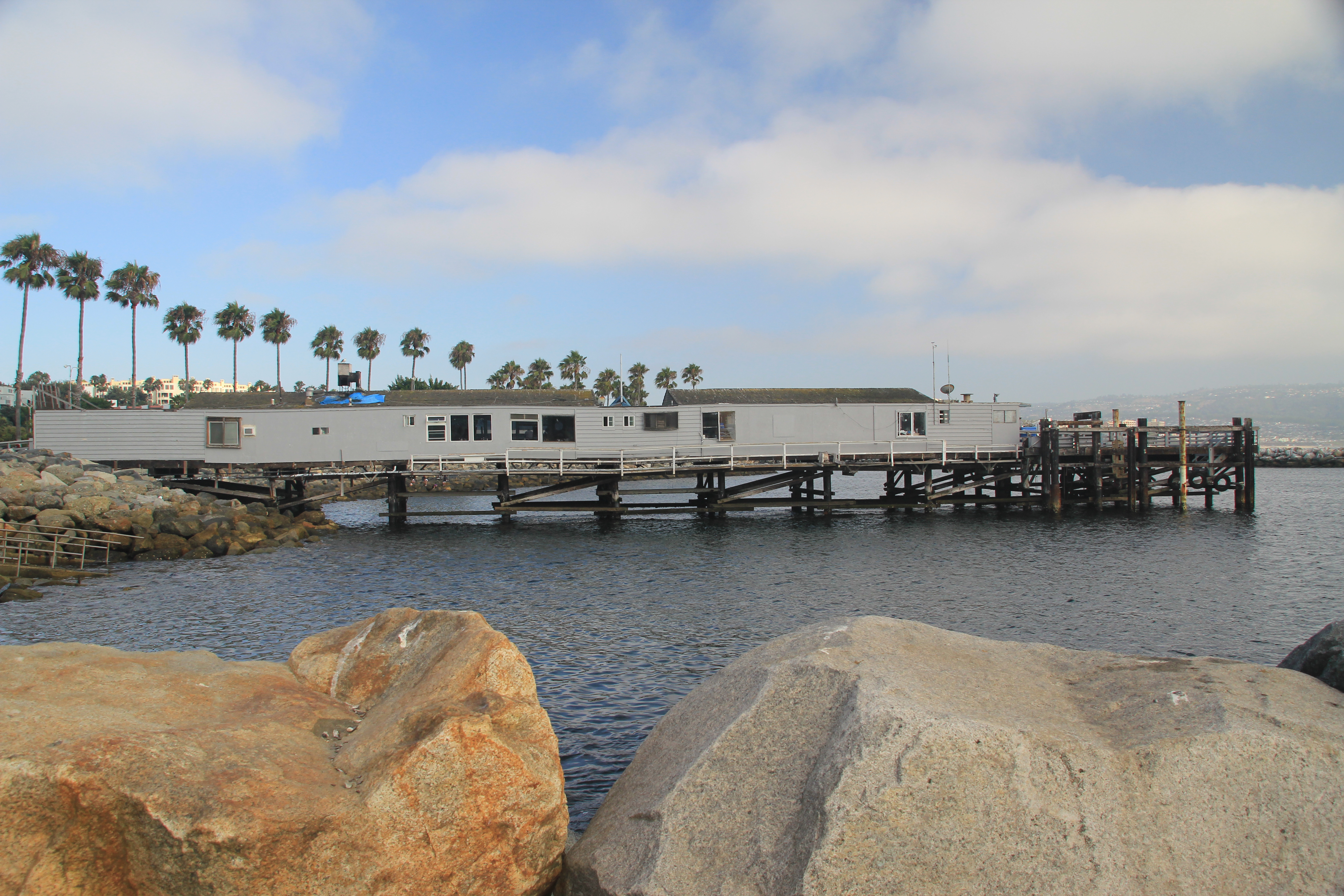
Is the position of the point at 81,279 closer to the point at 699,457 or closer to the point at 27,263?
the point at 27,263

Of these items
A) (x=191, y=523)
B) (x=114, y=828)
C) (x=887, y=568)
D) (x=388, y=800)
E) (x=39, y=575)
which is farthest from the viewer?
(x=191, y=523)

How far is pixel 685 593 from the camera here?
1991 centimetres

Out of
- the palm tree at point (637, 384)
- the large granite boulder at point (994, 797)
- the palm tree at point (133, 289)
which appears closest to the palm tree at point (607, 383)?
the palm tree at point (637, 384)

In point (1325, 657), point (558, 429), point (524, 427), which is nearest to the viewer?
point (1325, 657)

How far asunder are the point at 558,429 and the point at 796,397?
1165cm

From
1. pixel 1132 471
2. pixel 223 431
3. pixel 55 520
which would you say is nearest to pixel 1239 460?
pixel 1132 471

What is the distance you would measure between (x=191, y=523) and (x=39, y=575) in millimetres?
5643

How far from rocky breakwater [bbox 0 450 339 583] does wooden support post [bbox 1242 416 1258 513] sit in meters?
42.8

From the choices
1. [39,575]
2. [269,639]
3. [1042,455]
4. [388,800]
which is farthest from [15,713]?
[1042,455]

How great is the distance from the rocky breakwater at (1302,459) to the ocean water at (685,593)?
8573 cm

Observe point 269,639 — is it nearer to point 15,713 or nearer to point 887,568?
point 15,713

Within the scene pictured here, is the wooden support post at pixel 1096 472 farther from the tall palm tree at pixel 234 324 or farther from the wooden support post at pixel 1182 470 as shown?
the tall palm tree at pixel 234 324

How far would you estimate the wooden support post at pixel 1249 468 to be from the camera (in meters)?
38.0

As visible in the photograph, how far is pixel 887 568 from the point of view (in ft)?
77.4
